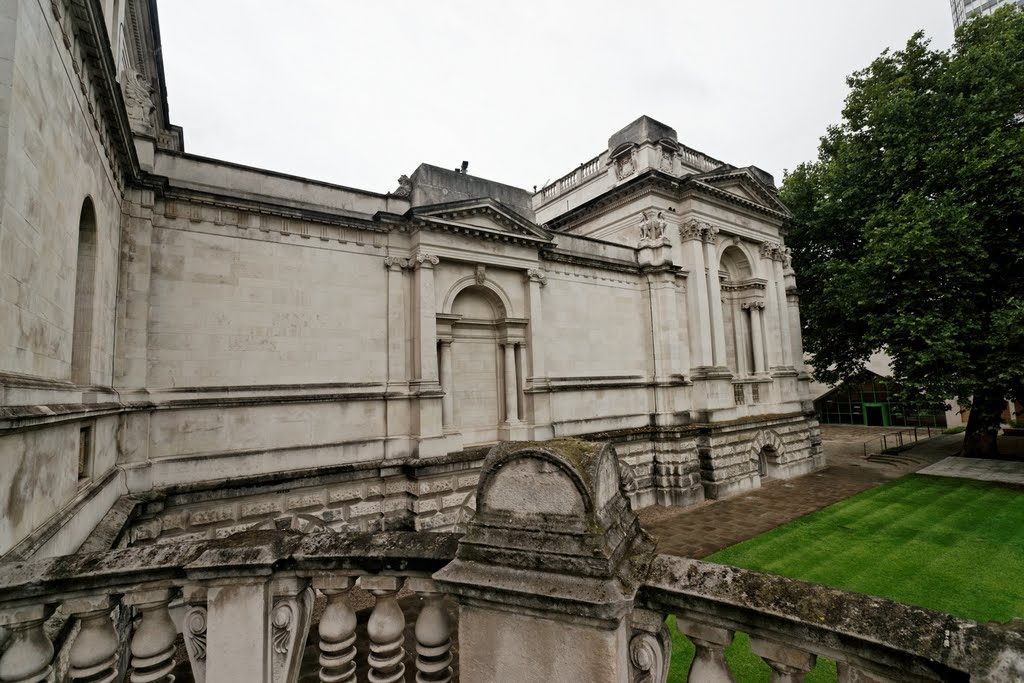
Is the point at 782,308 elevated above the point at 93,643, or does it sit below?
above

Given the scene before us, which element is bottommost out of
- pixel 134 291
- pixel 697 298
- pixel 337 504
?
pixel 337 504

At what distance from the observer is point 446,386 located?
41.5 feet

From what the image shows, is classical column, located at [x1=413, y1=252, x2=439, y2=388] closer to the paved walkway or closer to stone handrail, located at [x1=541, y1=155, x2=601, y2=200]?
the paved walkway

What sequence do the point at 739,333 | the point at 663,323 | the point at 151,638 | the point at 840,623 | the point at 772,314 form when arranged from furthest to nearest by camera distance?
the point at 772,314
the point at 739,333
the point at 663,323
the point at 151,638
the point at 840,623

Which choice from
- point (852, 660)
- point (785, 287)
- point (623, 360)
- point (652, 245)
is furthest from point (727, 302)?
point (852, 660)

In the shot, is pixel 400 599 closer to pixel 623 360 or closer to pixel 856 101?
pixel 623 360

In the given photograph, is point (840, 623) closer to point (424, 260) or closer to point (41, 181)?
point (41, 181)

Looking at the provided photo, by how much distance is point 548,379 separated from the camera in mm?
14352

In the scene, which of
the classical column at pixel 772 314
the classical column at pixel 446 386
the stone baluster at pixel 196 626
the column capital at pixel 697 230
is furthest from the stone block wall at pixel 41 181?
the classical column at pixel 772 314

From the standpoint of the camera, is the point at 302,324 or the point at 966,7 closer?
the point at 302,324

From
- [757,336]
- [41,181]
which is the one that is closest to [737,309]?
[757,336]

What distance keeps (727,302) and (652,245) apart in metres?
6.07

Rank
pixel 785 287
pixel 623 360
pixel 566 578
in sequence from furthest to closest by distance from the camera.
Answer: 1. pixel 785 287
2. pixel 623 360
3. pixel 566 578

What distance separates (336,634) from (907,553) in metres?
13.3
